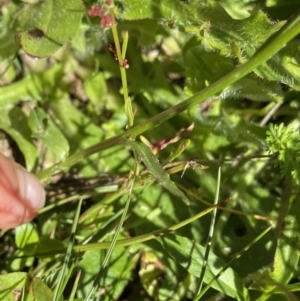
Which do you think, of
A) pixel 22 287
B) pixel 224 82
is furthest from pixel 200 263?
pixel 224 82

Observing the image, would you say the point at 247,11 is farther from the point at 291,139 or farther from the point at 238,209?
the point at 238,209

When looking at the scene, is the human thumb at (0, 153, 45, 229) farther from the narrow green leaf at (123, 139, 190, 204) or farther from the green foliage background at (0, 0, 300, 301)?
the narrow green leaf at (123, 139, 190, 204)

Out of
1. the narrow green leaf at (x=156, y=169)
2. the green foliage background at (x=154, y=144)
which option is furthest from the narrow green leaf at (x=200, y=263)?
the narrow green leaf at (x=156, y=169)

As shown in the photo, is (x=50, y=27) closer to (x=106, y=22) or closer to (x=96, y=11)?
(x=96, y=11)

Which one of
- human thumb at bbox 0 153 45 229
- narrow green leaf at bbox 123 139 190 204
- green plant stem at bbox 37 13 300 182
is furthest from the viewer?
human thumb at bbox 0 153 45 229

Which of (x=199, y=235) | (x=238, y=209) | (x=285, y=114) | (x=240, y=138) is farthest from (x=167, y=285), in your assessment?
(x=285, y=114)

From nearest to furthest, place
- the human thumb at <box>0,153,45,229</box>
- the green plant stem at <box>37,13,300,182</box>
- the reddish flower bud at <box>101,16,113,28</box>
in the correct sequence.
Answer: the green plant stem at <box>37,13,300,182</box>
the reddish flower bud at <box>101,16,113,28</box>
the human thumb at <box>0,153,45,229</box>

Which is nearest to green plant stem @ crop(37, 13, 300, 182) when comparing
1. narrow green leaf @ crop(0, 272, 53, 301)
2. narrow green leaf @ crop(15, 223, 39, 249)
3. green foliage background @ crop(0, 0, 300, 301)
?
green foliage background @ crop(0, 0, 300, 301)
